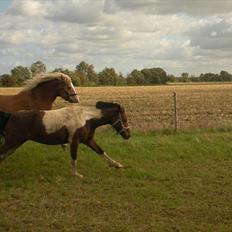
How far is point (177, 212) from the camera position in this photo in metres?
6.49

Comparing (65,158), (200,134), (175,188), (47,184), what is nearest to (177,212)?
(175,188)

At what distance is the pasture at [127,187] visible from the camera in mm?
6055

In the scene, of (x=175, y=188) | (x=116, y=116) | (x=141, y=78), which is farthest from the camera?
(x=141, y=78)

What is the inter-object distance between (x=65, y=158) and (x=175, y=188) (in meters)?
3.28

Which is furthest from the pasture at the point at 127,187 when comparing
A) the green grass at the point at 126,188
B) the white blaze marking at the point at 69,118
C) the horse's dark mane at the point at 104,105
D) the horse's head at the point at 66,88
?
the horse's head at the point at 66,88

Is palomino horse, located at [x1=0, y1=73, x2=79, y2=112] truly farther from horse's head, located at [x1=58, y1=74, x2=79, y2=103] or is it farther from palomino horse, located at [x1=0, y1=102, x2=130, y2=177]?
palomino horse, located at [x1=0, y1=102, x2=130, y2=177]

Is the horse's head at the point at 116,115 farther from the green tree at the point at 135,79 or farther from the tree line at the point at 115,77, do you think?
the green tree at the point at 135,79

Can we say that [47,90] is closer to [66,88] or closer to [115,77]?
[66,88]

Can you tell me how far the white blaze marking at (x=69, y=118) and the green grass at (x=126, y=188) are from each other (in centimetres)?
94

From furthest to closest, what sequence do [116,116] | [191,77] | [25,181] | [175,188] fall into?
[191,77] < [116,116] < [25,181] < [175,188]

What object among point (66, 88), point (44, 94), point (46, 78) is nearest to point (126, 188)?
point (66, 88)

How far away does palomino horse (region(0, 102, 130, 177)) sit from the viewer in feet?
28.2

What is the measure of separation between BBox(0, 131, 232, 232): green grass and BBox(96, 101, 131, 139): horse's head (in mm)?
827

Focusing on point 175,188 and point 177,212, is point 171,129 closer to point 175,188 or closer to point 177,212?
point 175,188
